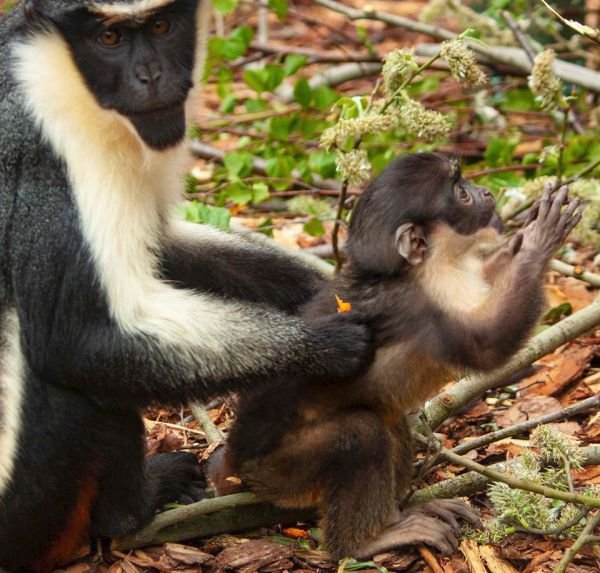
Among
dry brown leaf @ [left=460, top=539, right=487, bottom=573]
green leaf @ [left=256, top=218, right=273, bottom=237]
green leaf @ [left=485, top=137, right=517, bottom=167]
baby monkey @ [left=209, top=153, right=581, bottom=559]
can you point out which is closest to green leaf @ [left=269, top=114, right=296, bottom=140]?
green leaf @ [left=256, top=218, right=273, bottom=237]

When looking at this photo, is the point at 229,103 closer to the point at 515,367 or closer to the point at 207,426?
the point at 207,426

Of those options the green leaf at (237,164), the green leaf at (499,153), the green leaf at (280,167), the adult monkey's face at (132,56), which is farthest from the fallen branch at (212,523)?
the green leaf at (499,153)

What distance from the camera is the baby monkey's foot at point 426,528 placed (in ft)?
19.0

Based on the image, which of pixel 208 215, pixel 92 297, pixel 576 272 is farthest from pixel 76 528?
pixel 576 272

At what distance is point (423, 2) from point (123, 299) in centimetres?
1282

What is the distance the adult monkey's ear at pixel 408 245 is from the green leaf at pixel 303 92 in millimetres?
4536

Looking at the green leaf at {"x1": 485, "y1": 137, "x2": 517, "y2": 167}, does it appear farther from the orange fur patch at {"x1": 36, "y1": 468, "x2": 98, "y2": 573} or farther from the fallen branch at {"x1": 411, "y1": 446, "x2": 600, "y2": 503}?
the orange fur patch at {"x1": 36, "y1": 468, "x2": 98, "y2": 573}

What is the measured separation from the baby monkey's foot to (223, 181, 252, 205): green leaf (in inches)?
145

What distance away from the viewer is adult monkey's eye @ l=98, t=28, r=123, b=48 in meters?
5.62

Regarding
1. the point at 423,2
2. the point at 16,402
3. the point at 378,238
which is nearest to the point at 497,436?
the point at 378,238

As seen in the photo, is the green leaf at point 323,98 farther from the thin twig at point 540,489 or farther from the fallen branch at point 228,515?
the thin twig at point 540,489

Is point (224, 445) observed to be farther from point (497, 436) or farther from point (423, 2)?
point (423, 2)

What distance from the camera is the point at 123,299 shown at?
5.63m

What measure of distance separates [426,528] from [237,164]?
447cm
